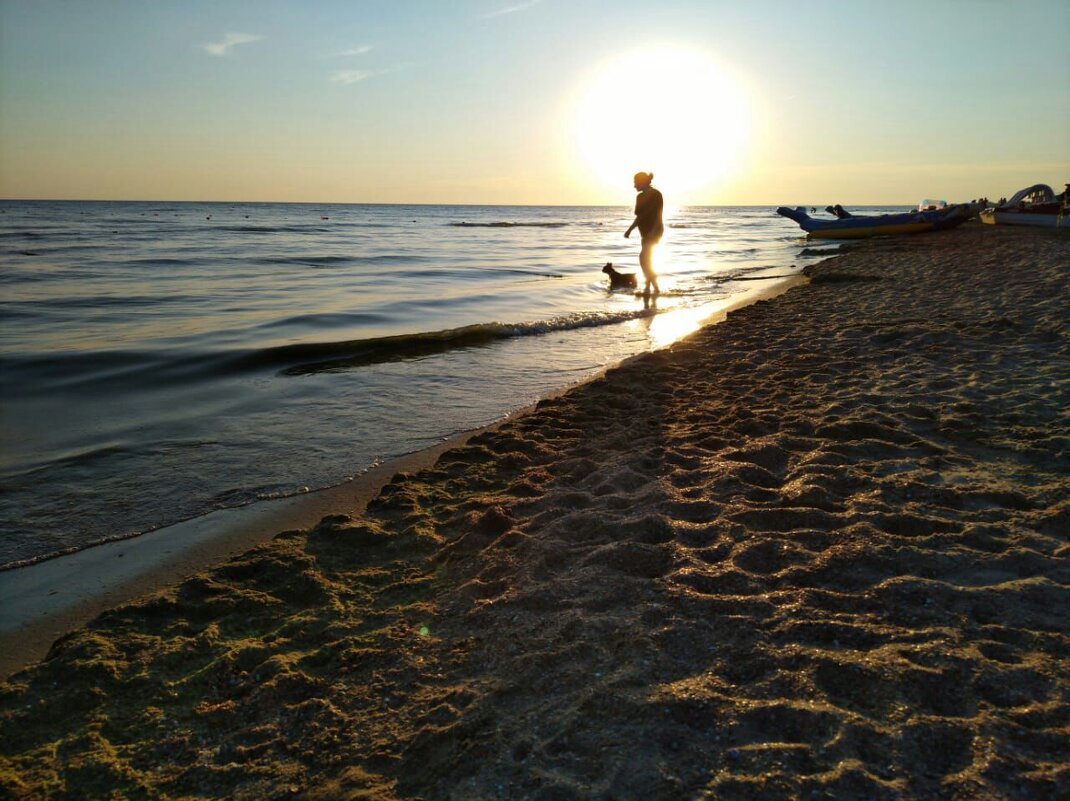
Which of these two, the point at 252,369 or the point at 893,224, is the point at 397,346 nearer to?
the point at 252,369

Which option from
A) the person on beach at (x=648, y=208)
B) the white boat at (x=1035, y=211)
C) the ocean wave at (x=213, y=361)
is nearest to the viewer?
the ocean wave at (x=213, y=361)

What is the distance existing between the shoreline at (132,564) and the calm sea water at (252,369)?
0.59 ft

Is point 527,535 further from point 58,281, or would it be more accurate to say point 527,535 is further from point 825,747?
point 58,281

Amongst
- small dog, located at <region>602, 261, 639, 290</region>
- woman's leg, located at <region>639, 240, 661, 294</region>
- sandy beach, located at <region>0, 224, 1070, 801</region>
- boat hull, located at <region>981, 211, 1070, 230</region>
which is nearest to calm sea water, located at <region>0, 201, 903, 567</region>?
small dog, located at <region>602, 261, 639, 290</region>

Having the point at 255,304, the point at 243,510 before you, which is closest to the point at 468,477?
the point at 243,510

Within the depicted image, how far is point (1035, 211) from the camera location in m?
24.8

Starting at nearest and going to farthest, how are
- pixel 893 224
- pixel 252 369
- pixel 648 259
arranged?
pixel 252 369 → pixel 648 259 → pixel 893 224

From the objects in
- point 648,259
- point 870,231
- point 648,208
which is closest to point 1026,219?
point 870,231

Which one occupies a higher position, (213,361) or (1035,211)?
(1035,211)

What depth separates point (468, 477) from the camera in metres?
4.47

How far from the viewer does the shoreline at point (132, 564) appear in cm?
305

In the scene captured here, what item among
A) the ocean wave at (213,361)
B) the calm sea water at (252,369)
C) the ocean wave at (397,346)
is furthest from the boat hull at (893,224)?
the ocean wave at (213,361)

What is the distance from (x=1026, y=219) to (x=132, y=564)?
31274 mm

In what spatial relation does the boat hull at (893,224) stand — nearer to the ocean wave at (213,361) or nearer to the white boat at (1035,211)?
the white boat at (1035,211)
